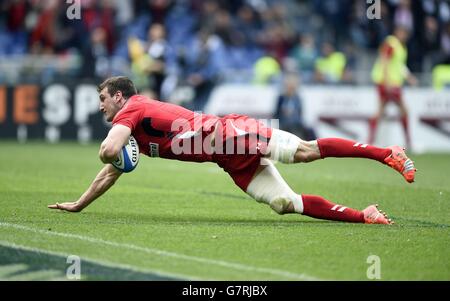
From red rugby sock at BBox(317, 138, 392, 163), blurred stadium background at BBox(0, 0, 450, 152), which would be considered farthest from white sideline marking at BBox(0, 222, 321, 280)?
blurred stadium background at BBox(0, 0, 450, 152)

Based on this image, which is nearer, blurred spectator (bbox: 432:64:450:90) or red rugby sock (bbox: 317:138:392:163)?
red rugby sock (bbox: 317:138:392:163)

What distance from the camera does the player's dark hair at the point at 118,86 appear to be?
9.18 m

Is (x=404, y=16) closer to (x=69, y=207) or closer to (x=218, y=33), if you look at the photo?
(x=218, y=33)

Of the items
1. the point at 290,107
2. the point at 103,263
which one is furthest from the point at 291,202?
the point at 290,107

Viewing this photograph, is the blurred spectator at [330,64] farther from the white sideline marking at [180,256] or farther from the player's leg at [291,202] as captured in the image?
the white sideline marking at [180,256]

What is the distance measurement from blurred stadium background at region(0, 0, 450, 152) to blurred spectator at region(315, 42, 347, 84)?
4cm

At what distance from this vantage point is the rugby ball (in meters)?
8.84

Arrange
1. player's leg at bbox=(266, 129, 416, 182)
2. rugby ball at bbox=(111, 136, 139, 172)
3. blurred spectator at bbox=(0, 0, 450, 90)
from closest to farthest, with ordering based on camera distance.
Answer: rugby ball at bbox=(111, 136, 139, 172) → player's leg at bbox=(266, 129, 416, 182) → blurred spectator at bbox=(0, 0, 450, 90)

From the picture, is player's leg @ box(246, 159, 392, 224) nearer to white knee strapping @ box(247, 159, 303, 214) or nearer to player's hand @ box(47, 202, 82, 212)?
white knee strapping @ box(247, 159, 303, 214)

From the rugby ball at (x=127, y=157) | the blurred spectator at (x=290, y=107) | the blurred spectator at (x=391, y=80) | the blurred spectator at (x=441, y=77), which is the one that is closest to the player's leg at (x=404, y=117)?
the blurred spectator at (x=391, y=80)

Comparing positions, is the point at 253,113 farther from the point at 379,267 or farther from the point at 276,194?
the point at 379,267

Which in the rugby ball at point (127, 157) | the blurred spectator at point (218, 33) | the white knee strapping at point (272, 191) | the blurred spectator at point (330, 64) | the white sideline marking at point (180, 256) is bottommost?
the white sideline marking at point (180, 256)

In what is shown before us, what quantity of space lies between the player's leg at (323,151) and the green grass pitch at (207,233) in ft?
1.95

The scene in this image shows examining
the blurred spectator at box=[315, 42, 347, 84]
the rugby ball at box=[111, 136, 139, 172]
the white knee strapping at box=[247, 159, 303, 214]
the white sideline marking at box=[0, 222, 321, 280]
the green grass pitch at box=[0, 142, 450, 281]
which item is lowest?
the green grass pitch at box=[0, 142, 450, 281]
